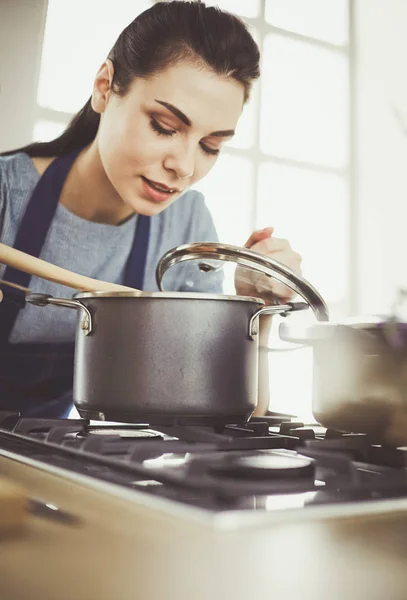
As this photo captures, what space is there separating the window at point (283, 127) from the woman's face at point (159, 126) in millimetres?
90

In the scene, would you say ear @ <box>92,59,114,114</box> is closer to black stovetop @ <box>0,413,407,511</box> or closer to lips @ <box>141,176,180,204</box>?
lips @ <box>141,176,180,204</box>

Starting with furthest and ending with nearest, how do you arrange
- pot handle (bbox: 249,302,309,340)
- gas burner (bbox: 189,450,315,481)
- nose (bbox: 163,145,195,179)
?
nose (bbox: 163,145,195,179) → pot handle (bbox: 249,302,309,340) → gas burner (bbox: 189,450,315,481)

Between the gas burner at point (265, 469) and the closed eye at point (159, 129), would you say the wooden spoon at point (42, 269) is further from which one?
the gas burner at point (265, 469)

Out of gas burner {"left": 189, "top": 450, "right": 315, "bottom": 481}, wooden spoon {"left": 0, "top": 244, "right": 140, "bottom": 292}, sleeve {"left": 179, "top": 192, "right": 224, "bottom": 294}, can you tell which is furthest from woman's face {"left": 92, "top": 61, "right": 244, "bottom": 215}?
gas burner {"left": 189, "top": 450, "right": 315, "bottom": 481}

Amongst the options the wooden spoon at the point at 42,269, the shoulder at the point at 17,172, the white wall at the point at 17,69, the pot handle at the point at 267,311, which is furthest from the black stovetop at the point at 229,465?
the white wall at the point at 17,69

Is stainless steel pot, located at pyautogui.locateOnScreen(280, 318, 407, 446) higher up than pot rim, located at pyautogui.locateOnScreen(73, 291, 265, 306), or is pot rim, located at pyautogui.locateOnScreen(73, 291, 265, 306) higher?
pot rim, located at pyautogui.locateOnScreen(73, 291, 265, 306)

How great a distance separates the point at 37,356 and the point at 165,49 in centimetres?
60

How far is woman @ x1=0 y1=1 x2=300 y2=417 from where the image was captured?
114 centimetres

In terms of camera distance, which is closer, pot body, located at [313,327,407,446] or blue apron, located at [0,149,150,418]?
pot body, located at [313,327,407,446]

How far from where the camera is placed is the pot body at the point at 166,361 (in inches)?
26.0

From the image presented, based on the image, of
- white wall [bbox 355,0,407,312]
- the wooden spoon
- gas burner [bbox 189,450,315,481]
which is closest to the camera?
gas burner [bbox 189,450,315,481]

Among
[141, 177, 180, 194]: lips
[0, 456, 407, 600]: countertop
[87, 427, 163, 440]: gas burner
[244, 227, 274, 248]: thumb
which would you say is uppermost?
[141, 177, 180, 194]: lips

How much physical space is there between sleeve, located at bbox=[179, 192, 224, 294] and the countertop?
82 centimetres

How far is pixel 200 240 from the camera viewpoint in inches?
52.2
